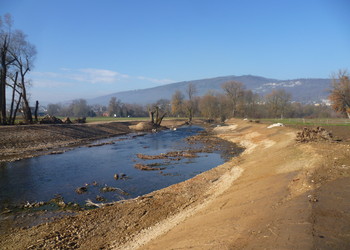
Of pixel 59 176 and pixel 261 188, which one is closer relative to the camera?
pixel 261 188

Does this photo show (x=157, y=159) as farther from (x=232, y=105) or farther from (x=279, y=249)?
(x=232, y=105)

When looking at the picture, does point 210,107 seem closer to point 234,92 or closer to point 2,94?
point 234,92

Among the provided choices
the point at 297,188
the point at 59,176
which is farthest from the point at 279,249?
the point at 59,176

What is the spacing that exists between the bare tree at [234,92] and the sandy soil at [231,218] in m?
79.5

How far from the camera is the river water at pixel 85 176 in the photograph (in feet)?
46.8

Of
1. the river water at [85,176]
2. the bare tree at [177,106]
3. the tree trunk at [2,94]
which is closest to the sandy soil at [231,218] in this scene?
the river water at [85,176]

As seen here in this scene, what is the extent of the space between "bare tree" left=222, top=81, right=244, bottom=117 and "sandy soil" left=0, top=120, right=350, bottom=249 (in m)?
79.5

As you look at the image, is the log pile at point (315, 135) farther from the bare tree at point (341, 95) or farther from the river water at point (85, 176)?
the bare tree at point (341, 95)

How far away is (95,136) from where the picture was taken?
4566 centimetres

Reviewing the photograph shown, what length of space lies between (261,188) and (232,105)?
8437 cm

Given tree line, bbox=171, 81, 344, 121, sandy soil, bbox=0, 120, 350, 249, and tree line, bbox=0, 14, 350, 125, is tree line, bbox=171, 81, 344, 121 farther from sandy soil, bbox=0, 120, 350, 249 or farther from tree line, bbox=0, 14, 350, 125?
sandy soil, bbox=0, 120, 350, 249

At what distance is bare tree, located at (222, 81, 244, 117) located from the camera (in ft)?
304

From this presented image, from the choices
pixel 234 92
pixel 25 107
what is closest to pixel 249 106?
pixel 234 92

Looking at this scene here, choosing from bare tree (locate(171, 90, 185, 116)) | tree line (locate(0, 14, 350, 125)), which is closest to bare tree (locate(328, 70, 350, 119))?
tree line (locate(0, 14, 350, 125))
